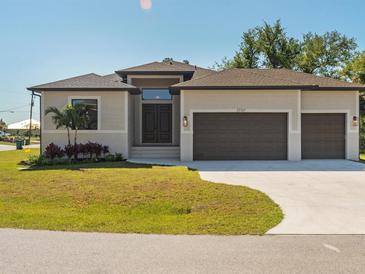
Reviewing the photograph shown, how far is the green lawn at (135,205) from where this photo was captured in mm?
5695

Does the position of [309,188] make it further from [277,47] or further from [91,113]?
[277,47]

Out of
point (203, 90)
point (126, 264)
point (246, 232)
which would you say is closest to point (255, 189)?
point (246, 232)

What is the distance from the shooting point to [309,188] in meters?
8.94

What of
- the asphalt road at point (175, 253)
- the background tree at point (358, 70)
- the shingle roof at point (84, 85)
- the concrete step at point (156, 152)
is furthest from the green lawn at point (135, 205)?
the background tree at point (358, 70)

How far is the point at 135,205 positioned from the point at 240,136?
30.9 ft

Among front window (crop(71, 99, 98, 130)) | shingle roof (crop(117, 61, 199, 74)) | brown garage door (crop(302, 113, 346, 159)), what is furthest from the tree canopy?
front window (crop(71, 99, 98, 130))

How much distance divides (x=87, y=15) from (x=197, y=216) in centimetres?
1207

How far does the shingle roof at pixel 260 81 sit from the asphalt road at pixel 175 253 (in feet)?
35.1

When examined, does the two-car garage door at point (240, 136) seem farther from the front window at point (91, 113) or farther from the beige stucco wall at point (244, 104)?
the front window at point (91, 113)

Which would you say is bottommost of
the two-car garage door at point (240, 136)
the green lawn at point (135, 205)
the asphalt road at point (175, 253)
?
the asphalt road at point (175, 253)

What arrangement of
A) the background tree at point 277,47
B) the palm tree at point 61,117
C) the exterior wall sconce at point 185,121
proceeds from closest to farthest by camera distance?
the palm tree at point 61,117 < the exterior wall sconce at point 185,121 < the background tree at point 277,47

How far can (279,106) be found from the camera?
50.4 ft

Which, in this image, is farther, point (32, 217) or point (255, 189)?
point (255, 189)

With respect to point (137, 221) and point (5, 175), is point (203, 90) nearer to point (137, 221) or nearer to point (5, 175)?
point (5, 175)
